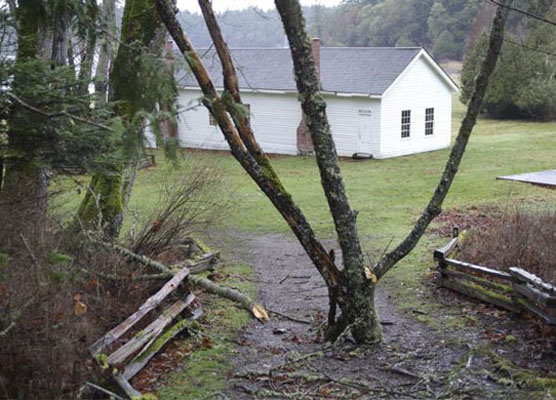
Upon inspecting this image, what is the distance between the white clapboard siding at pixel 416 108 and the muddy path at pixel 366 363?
20.7 m

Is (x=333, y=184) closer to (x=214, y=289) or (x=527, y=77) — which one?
(x=214, y=289)

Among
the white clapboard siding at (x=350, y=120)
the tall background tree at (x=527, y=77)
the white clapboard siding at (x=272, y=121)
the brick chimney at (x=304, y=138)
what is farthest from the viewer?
the tall background tree at (x=527, y=77)

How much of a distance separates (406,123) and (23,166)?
25.8 m

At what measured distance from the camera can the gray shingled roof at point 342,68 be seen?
30.7 m

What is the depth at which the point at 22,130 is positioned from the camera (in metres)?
6.82

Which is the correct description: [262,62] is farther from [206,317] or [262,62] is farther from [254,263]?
[206,317]

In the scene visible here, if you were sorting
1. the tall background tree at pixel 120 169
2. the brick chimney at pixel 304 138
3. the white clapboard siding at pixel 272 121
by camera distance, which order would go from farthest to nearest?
the white clapboard siding at pixel 272 121, the brick chimney at pixel 304 138, the tall background tree at pixel 120 169

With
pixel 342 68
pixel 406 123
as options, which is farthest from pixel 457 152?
pixel 342 68

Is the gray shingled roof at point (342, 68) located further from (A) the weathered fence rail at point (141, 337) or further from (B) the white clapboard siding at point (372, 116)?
(A) the weathered fence rail at point (141, 337)

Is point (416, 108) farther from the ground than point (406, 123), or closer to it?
farther from the ground

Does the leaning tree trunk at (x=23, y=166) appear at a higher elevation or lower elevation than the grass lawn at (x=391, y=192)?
higher

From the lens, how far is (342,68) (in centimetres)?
3291

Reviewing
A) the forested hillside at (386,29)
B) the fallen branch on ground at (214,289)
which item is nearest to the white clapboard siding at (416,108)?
the forested hillside at (386,29)

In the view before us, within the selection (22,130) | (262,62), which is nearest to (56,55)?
(22,130)
